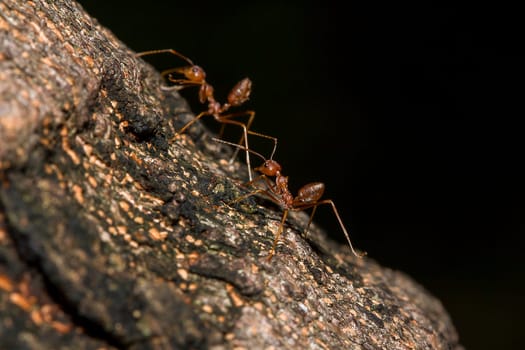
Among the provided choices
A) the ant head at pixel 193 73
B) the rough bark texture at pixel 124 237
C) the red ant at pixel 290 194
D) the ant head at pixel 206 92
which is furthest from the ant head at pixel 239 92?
the rough bark texture at pixel 124 237

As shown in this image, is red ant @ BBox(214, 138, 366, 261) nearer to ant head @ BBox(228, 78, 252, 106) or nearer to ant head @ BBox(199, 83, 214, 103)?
ant head @ BBox(228, 78, 252, 106)

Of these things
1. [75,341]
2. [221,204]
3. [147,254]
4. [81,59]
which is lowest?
[75,341]

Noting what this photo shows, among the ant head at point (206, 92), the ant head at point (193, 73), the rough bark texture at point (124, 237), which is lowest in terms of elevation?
the rough bark texture at point (124, 237)

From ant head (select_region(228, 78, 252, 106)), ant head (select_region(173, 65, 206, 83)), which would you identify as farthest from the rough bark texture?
ant head (select_region(228, 78, 252, 106))

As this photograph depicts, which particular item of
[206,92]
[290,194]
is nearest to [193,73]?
[206,92]

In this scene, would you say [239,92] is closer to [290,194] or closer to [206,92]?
[206,92]

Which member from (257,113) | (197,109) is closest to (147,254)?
(197,109)

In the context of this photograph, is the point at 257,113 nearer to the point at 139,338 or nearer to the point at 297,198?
the point at 297,198

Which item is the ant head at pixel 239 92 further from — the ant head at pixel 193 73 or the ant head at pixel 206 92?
the ant head at pixel 193 73
